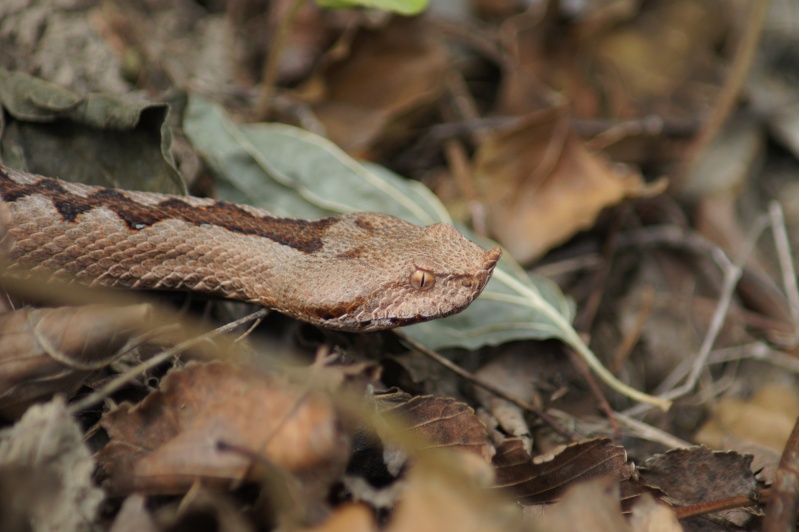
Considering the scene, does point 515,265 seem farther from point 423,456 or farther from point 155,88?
point 155,88

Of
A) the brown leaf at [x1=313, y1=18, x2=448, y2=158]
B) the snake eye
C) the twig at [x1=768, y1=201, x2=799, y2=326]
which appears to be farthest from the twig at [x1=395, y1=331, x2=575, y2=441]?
the twig at [x1=768, y1=201, x2=799, y2=326]

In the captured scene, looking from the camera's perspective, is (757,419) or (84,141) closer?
(84,141)

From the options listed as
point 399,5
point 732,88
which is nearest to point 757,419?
point 732,88

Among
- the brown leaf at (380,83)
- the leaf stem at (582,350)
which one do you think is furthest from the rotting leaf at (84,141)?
the leaf stem at (582,350)

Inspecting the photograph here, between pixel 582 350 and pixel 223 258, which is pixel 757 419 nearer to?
pixel 582 350

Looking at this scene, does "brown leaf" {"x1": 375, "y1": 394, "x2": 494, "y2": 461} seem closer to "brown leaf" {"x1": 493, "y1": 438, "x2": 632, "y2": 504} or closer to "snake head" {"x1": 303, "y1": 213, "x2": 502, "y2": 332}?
"brown leaf" {"x1": 493, "y1": 438, "x2": 632, "y2": 504}

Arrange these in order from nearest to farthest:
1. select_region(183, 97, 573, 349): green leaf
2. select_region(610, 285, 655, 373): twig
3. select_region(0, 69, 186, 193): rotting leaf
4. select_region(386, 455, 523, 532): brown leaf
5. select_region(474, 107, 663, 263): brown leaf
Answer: select_region(386, 455, 523, 532): brown leaf < select_region(0, 69, 186, 193): rotting leaf < select_region(183, 97, 573, 349): green leaf < select_region(610, 285, 655, 373): twig < select_region(474, 107, 663, 263): brown leaf

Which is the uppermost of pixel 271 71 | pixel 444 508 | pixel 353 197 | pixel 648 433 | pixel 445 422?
pixel 271 71
